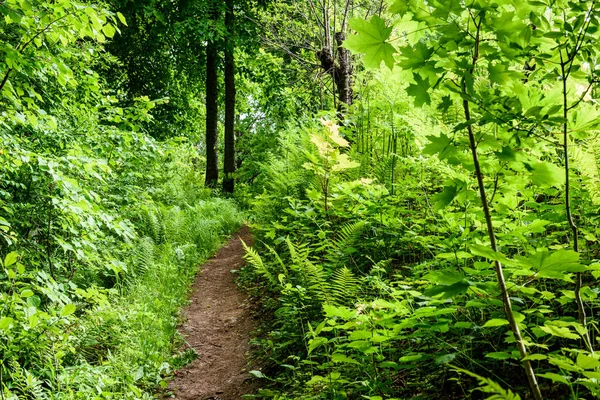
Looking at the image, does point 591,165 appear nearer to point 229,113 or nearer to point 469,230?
point 469,230

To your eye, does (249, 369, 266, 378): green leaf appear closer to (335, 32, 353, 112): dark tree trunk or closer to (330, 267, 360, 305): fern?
(330, 267, 360, 305): fern

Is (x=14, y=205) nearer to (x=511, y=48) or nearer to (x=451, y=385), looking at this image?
(x=451, y=385)

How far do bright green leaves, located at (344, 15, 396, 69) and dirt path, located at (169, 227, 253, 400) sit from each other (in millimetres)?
3213

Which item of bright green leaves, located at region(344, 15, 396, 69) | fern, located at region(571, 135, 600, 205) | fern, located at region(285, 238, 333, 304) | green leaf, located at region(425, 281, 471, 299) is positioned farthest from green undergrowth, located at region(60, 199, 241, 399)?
fern, located at region(571, 135, 600, 205)

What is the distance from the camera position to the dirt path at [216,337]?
3.98 meters

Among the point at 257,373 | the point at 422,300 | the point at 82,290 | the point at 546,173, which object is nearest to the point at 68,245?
the point at 82,290

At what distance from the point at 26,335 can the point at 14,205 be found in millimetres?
1665

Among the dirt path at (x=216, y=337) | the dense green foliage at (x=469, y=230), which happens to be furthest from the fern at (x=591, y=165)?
the dirt path at (x=216, y=337)

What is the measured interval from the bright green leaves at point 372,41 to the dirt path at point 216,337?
321 cm

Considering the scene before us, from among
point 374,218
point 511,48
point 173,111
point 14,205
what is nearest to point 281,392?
point 374,218

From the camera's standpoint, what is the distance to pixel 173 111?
45.1ft

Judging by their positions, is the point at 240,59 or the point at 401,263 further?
the point at 240,59

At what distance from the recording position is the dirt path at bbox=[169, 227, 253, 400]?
13.1 feet

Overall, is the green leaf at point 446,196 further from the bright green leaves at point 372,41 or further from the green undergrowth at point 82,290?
the green undergrowth at point 82,290
